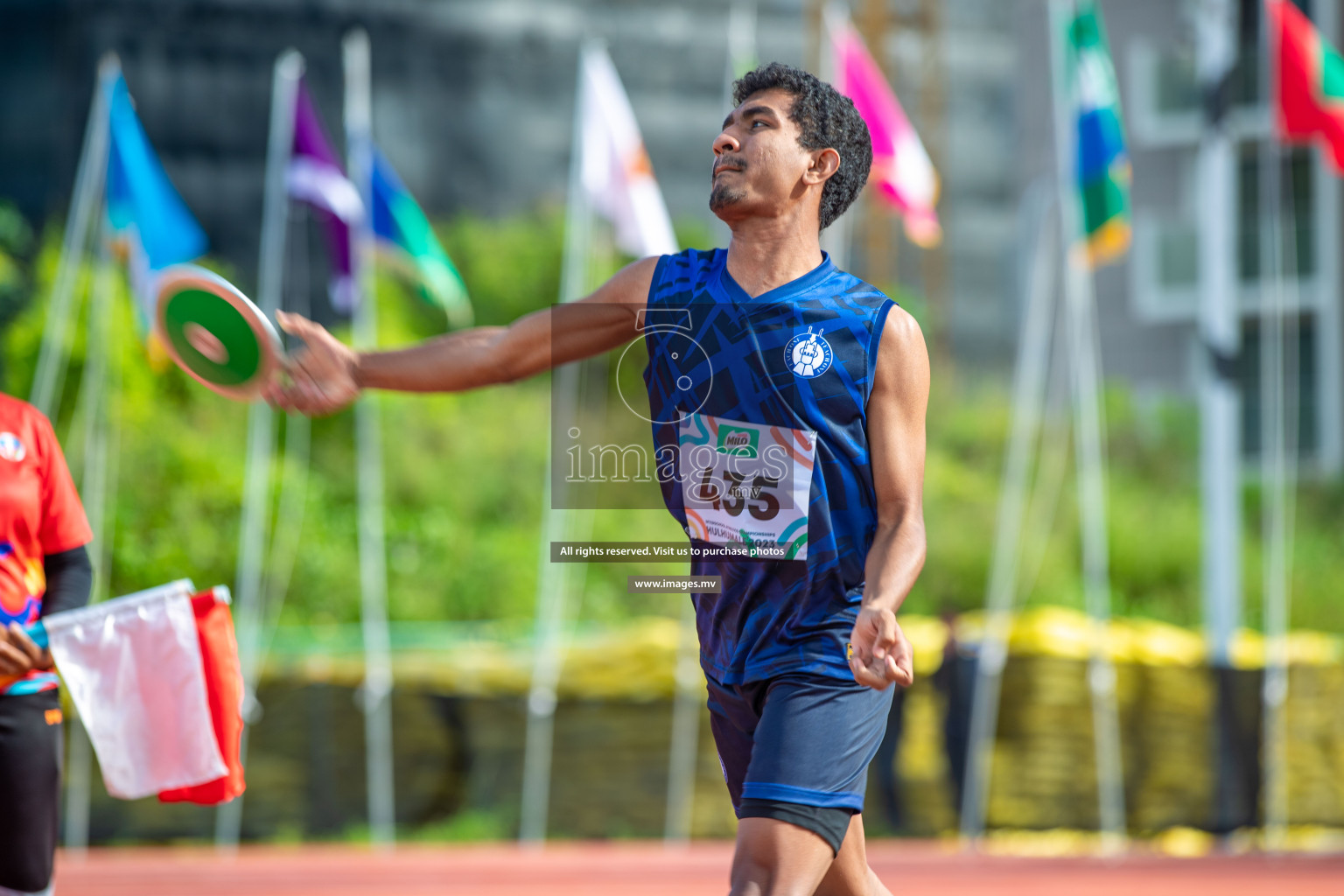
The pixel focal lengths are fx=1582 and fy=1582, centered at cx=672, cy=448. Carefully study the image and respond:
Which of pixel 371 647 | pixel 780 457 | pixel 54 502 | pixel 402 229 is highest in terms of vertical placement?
pixel 402 229

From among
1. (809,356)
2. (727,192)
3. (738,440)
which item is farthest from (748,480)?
(727,192)

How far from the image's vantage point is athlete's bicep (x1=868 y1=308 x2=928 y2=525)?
10.3ft

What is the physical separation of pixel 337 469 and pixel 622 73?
9.68 m

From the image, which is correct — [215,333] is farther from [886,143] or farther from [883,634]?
[886,143]

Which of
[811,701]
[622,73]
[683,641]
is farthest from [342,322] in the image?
[811,701]

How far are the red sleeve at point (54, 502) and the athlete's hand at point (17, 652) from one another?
40 cm

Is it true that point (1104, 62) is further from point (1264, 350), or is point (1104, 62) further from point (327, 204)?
point (1264, 350)

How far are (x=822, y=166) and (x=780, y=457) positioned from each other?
2.08ft

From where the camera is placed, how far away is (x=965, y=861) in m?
10.0

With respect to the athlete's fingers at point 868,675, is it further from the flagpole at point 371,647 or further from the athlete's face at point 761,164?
the flagpole at point 371,647

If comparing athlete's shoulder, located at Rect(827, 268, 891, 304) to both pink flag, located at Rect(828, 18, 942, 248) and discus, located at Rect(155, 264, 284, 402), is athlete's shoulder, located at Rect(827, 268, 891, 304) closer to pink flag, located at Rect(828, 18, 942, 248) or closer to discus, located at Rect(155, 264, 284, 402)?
discus, located at Rect(155, 264, 284, 402)

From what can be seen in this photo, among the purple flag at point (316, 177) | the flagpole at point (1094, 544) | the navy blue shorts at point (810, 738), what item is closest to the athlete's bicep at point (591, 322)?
the navy blue shorts at point (810, 738)

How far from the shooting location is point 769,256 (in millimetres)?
3270

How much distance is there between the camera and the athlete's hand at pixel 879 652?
287 centimetres
